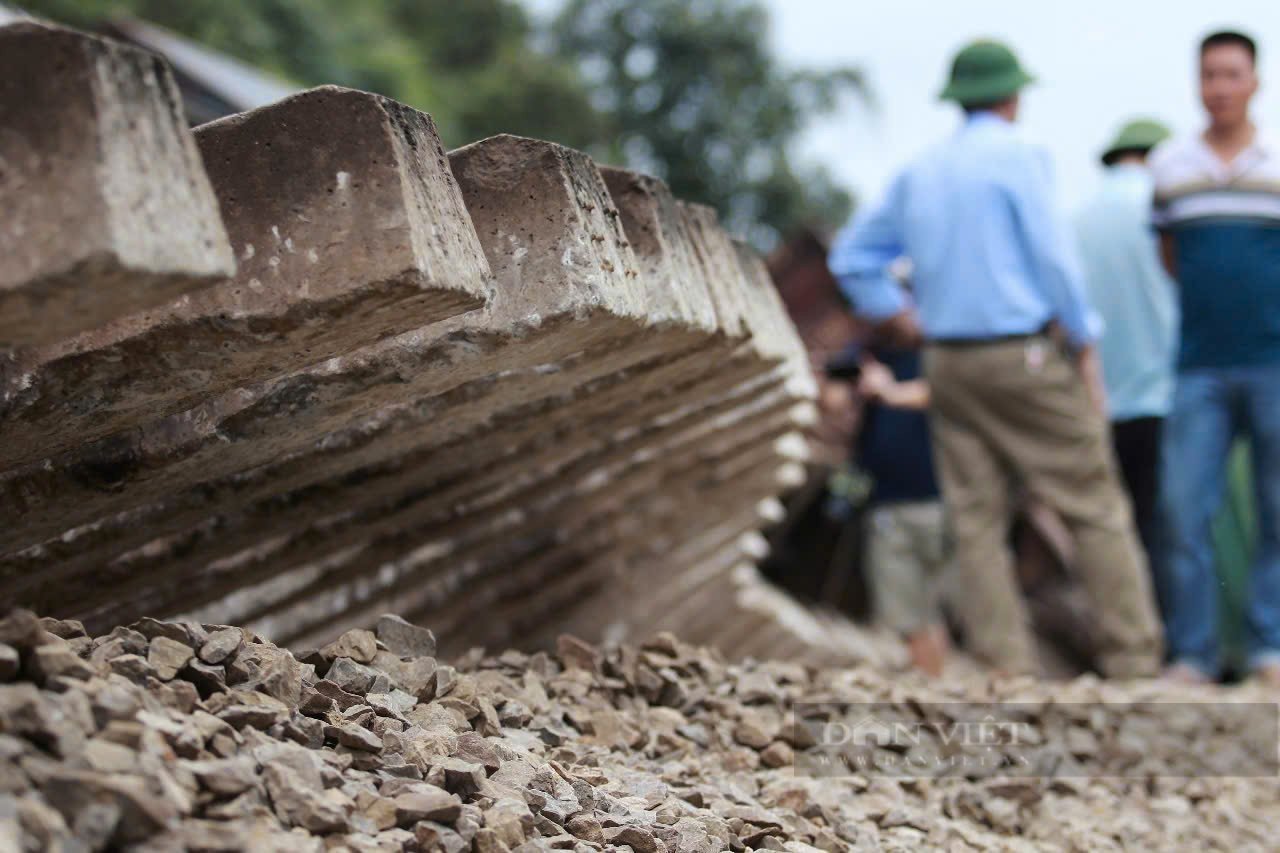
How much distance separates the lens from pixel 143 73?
1.50 meters

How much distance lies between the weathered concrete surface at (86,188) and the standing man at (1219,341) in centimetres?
386

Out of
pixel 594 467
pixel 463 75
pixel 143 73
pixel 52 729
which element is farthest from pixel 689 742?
pixel 463 75

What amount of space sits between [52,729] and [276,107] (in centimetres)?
81

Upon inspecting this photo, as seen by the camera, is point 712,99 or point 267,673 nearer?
point 267,673

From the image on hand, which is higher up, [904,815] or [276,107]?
[276,107]

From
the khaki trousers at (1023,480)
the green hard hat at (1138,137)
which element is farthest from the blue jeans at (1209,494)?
the green hard hat at (1138,137)

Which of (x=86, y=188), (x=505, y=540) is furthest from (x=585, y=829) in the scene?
(x=505, y=540)

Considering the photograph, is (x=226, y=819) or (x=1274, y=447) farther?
(x=1274, y=447)

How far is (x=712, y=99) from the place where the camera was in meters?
26.9

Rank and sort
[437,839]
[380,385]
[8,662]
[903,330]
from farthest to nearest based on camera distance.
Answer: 1. [903,330]
2. [380,385]
3. [437,839]
4. [8,662]

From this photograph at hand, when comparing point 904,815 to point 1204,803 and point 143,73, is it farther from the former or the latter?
point 143,73

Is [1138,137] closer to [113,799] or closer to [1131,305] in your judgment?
[1131,305]

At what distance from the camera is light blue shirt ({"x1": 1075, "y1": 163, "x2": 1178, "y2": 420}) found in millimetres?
5273

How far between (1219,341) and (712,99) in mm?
23119
